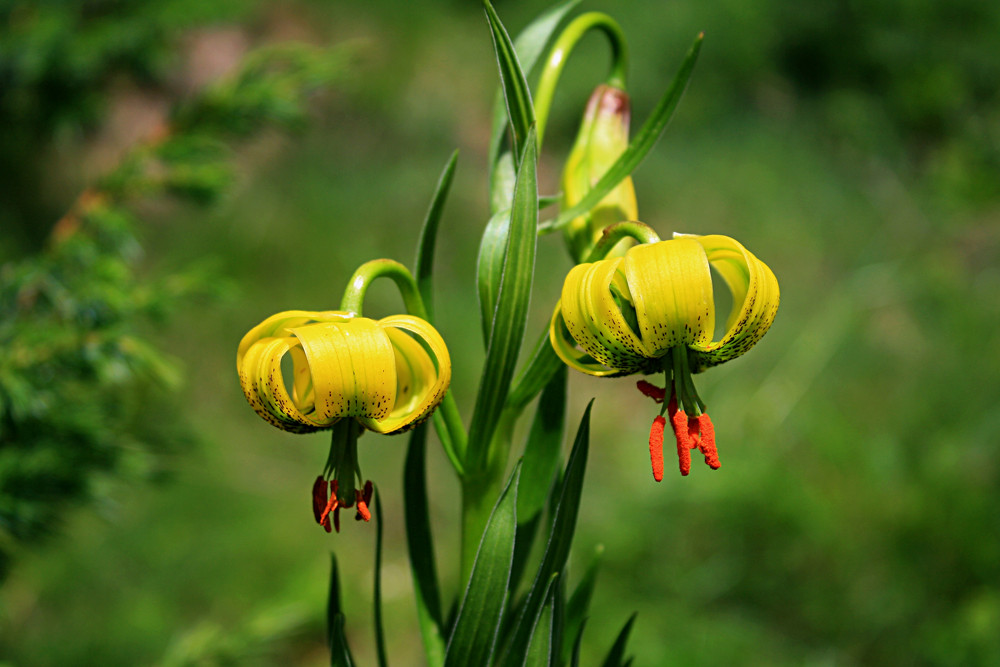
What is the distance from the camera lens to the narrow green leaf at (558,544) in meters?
0.53

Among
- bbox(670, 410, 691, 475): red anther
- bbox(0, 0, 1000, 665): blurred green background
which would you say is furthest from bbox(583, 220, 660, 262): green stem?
bbox(0, 0, 1000, 665): blurred green background

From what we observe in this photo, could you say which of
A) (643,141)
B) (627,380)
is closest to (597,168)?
(643,141)

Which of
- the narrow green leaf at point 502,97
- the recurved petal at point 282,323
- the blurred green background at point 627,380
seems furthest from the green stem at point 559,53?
the blurred green background at point 627,380

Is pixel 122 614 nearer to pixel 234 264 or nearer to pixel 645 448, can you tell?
pixel 234 264

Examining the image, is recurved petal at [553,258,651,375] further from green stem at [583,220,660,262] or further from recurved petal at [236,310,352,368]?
recurved petal at [236,310,352,368]

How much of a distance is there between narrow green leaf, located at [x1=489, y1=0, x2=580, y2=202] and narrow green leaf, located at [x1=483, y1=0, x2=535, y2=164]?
0.02 meters

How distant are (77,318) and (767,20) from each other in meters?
3.63

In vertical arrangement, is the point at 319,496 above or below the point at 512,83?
below

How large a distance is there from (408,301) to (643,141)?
0.21m

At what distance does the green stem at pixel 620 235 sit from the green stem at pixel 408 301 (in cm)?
12

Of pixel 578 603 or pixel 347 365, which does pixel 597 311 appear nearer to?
pixel 347 365

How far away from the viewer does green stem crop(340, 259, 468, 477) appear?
490 mm

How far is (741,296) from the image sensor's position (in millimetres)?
528

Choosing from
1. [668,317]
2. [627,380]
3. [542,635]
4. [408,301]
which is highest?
[627,380]
